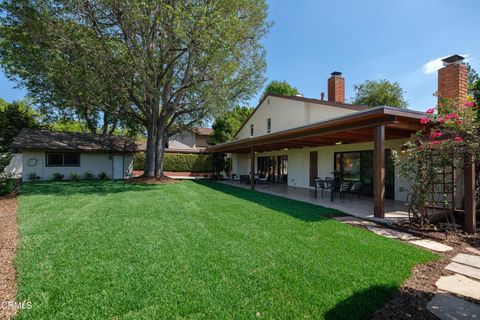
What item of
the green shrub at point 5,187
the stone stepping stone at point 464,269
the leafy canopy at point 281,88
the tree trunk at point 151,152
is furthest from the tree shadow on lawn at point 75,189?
the leafy canopy at point 281,88

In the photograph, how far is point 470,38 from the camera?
8656mm

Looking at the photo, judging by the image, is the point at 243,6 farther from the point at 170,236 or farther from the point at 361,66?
the point at 170,236

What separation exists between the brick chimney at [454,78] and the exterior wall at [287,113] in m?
3.34

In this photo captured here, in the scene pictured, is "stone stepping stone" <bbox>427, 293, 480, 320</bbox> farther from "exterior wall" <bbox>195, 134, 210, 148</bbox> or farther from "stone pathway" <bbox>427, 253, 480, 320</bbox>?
"exterior wall" <bbox>195, 134, 210, 148</bbox>

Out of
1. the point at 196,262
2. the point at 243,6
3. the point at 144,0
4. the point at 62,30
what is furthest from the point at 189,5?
the point at 196,262

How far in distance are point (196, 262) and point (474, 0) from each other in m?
9.63

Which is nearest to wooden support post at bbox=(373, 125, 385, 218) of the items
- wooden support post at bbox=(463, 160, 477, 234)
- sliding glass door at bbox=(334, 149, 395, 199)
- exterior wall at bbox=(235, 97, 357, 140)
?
wooden support post at bbox=(463, 160, 477, 234)

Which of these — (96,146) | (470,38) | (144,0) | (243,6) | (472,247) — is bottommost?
(472,247)

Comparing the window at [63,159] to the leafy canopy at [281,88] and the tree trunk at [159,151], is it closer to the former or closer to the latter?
the tree trunk at [159,151]

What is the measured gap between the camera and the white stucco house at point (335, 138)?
684 cm

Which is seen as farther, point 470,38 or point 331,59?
point 331,59

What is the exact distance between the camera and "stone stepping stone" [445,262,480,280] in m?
3.69

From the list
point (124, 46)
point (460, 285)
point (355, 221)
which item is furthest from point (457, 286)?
point (124, 46)

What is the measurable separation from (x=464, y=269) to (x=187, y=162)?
24.2 meters
